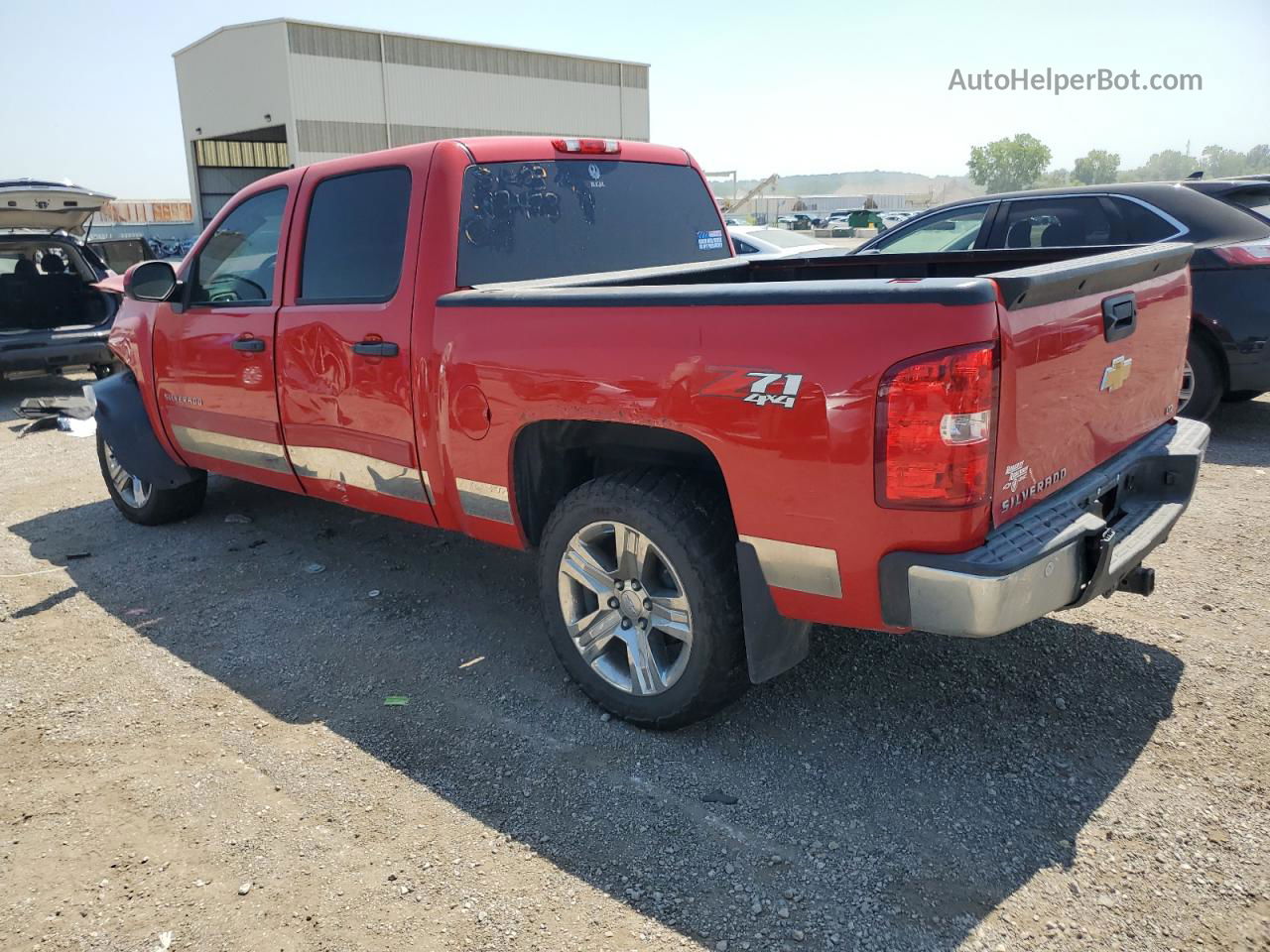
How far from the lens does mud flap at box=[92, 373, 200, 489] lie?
5.59 meters

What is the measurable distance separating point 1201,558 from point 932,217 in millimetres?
3866

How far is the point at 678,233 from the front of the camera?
185 inches

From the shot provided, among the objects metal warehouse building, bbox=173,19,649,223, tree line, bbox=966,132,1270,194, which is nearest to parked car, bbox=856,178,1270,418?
metal warehouse building, bbox=173,19,649,223

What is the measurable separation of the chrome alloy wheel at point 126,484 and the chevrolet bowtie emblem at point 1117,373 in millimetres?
5293

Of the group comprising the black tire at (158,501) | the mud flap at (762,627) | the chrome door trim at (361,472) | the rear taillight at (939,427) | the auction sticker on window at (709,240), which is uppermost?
the auction sticker on window at (709,240)

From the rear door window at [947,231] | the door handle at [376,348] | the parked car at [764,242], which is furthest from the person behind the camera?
the parked car at [764,242]

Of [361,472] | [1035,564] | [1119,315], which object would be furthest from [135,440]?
[1119,315]

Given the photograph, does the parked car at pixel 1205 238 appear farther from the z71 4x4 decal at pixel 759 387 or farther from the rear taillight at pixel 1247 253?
the z71 4x4 decal at pixel 759 387

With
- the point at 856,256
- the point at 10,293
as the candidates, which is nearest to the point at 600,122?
the point at 10,293

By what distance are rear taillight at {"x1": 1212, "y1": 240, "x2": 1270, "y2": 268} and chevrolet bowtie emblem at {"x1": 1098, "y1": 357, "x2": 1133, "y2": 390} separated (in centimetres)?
410

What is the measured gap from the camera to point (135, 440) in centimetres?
559

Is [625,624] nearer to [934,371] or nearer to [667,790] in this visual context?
[667,790]

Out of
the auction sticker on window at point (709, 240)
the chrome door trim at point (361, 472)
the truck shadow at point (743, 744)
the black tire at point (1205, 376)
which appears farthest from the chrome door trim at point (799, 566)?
the black tire at point (1205, 376)

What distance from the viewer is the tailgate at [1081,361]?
8.39 ft
